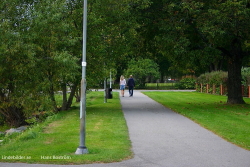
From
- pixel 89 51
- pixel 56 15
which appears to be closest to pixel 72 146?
pixel 56 15

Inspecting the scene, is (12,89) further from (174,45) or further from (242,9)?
(242,9)

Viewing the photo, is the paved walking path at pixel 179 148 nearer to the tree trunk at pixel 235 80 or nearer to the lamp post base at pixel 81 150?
the lamp post base at pixel 81 150

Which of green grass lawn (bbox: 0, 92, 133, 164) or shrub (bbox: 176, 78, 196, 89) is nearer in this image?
green grass lawn (bbox: 0, 92, 133, 164)

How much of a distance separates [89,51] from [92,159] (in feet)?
40.8

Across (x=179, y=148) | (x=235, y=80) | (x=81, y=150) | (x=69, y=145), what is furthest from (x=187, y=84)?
(x=81, y=150)

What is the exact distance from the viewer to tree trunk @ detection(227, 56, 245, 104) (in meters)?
25.8

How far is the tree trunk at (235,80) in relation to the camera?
25.8 m

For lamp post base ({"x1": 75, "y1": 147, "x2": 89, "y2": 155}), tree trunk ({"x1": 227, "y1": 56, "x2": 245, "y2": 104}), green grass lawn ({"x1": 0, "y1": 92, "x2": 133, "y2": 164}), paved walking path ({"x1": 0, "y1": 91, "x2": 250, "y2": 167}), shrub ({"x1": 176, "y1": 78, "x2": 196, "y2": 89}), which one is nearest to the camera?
paved walking path ({"x1": 0, "y1": 91, "x2": 250, "y2": 167})

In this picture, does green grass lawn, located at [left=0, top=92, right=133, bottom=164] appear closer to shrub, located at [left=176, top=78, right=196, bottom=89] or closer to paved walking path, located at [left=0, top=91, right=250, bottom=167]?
paved walking path, located at [left=0, top=91, right=250, bottom=167]

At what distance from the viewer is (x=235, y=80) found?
2580 cm

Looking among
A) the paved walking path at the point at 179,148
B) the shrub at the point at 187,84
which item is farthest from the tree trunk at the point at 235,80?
the shrub at the point at 187,84

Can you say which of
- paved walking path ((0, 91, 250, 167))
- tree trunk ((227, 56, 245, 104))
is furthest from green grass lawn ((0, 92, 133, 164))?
Answer: tree trunk ((227, 56, 245, 104))

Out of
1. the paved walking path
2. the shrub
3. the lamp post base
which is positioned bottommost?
the paved walking path

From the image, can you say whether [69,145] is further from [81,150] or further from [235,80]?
[235,80]
